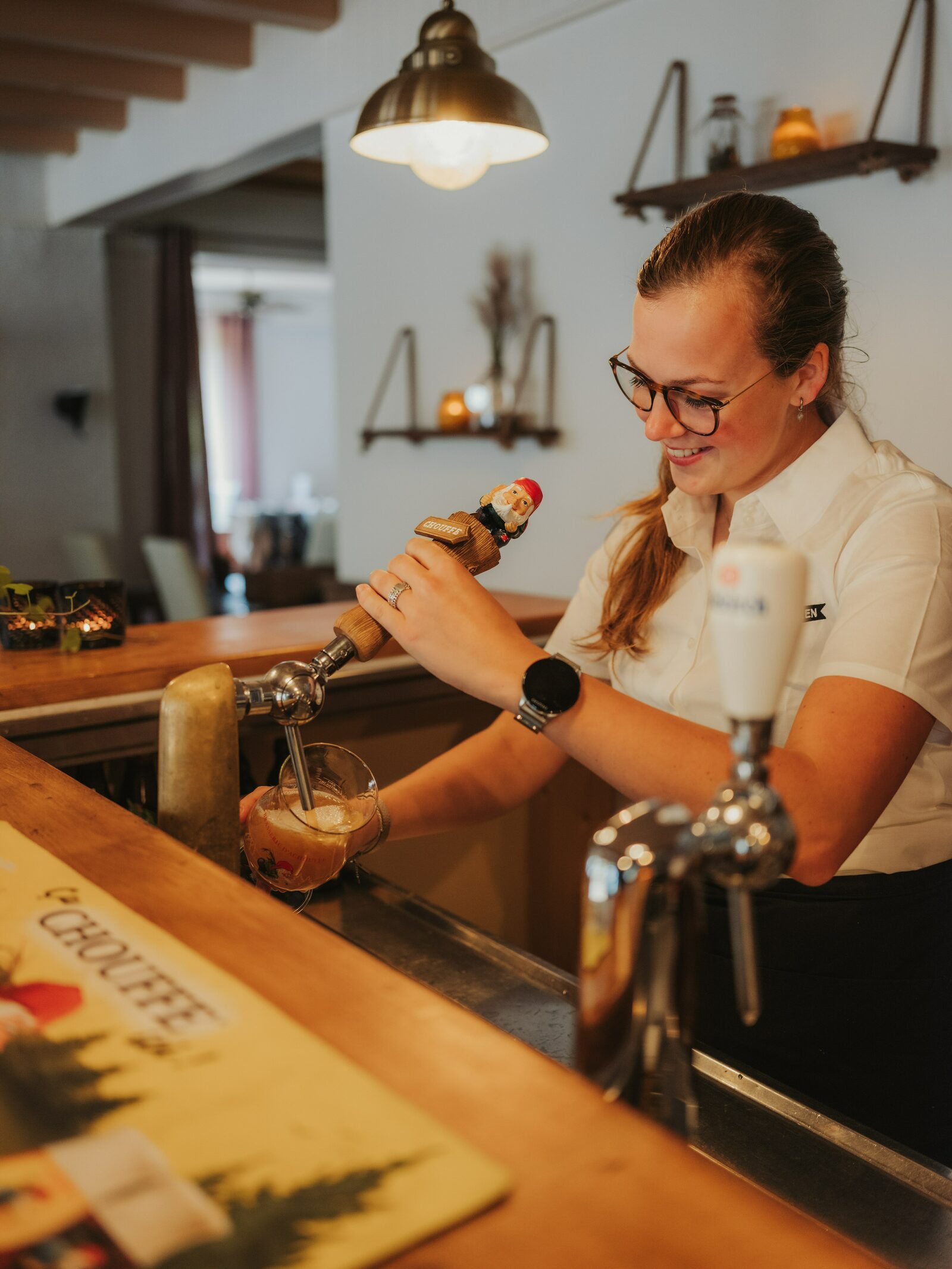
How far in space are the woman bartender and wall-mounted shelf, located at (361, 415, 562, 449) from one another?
1.86m

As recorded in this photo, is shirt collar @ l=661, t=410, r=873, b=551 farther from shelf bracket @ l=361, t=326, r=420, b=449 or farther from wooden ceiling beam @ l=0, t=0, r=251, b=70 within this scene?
wooden ceiling beam @ l=0, t=0, r=251, b=70

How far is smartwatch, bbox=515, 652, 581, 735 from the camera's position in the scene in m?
1.00

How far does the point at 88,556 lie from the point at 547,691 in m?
5.42

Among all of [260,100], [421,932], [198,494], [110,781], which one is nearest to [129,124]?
[260,100]

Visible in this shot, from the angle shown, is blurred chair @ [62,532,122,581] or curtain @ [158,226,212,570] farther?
curtain @ [158,226,212,570]

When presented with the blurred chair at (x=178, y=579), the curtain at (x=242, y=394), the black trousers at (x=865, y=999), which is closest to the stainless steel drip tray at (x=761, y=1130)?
the black trousers at (x=865, y=999)

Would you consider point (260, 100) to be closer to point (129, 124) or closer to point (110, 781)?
point (129, 124)

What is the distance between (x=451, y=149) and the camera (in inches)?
85.4

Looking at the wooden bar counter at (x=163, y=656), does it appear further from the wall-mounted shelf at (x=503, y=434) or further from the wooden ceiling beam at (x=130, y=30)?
the wooden ceiling beam at (x=130, y=30)

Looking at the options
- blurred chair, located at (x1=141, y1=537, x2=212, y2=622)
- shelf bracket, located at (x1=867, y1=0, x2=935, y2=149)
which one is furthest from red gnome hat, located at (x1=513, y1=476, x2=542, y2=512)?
blurred chair, located at (x1=141, y1=537, x2=212, y2=622)

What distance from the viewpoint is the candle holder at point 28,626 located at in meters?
1.87

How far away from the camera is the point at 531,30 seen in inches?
125

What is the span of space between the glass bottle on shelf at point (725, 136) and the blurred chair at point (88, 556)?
393cm

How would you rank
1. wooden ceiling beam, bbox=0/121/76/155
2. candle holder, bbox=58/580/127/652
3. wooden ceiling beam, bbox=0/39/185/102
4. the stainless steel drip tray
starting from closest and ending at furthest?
the stainless steel drip tray
candle holder, bbox=58/580/127/652
wooden ceiling beam, bbox=0/39/185/102
wooden ceiling beam, bbox=0/121/76/155
